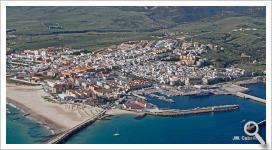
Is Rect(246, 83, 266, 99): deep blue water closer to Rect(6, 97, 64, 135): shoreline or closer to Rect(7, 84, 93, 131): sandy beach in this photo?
Rect(7, 84, 93, 131): sandy beach

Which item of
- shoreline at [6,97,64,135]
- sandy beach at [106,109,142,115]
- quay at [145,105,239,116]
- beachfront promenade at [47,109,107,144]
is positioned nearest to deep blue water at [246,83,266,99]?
quay at [145,105,239,116]

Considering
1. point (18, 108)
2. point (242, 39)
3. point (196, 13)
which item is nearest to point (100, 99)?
point (18, 108)

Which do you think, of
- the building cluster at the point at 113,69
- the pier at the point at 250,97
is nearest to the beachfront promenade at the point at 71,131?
the building cluster at the point at 113,69

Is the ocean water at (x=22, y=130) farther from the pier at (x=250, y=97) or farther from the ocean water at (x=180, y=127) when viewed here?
the pier at (x=250, y=97)

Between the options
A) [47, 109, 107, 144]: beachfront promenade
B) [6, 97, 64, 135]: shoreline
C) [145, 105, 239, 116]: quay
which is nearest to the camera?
[47, 109, 107, 144]: beachfront promenade

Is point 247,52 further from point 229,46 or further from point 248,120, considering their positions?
point 248,120

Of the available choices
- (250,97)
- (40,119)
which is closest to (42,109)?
(40,119)
